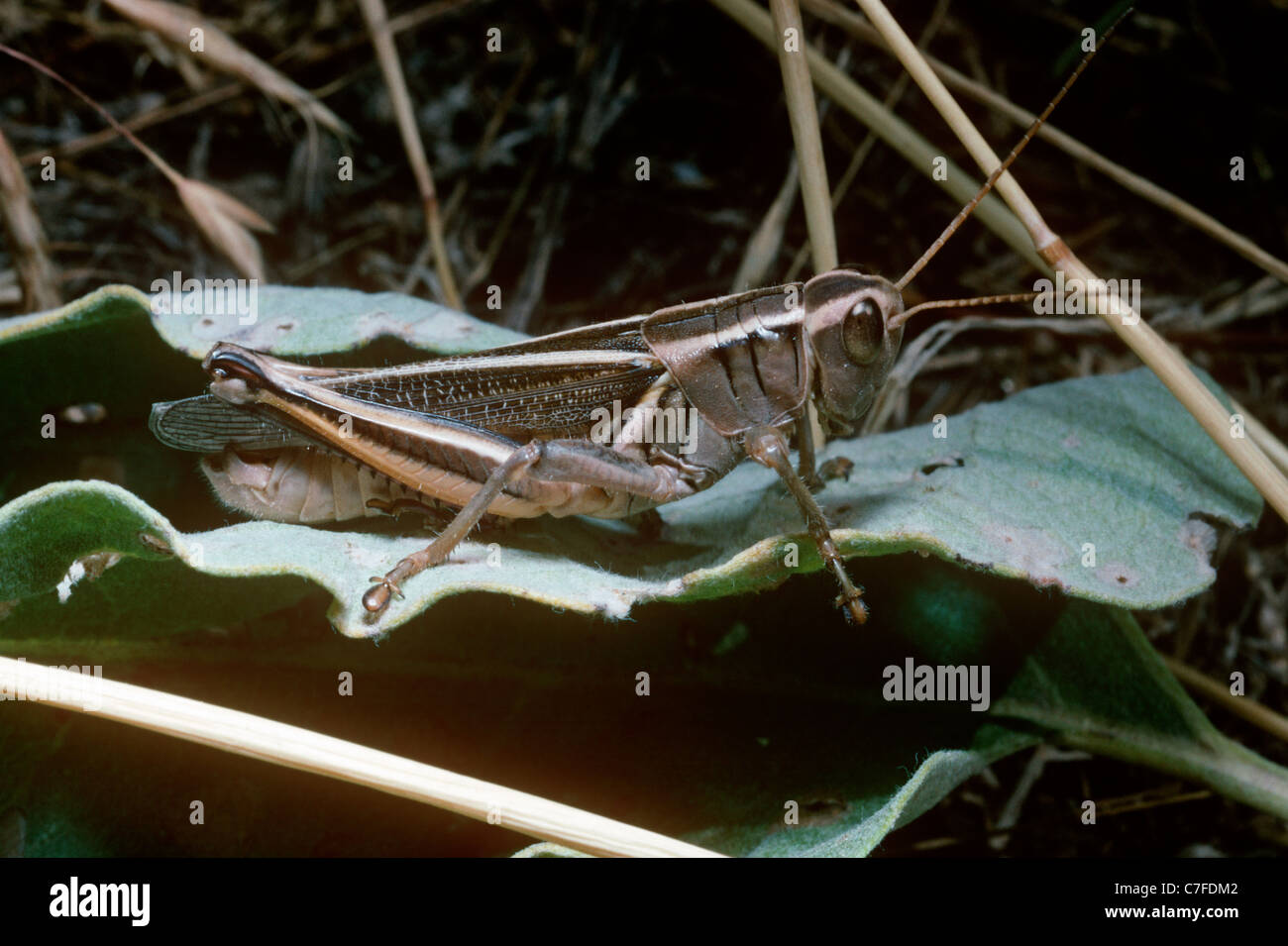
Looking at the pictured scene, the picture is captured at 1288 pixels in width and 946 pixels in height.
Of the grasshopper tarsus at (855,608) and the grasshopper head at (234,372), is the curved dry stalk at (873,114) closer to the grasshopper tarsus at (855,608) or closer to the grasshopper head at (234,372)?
the grasshopper tarsus at (855,608)

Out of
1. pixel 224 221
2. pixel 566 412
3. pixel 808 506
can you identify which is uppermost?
pixel 224 221

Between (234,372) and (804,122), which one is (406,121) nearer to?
(804,122)

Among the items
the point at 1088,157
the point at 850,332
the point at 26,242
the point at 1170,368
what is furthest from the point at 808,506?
the point at 26,242

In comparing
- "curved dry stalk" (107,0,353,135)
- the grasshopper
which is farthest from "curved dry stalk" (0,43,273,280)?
the grasshopper

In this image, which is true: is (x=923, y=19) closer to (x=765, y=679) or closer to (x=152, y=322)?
(x=765, y=679)

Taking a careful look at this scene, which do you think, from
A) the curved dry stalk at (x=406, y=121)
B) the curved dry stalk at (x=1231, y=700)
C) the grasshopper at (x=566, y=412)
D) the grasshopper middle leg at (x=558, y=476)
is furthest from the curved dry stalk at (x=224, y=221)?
the curved dry stalk at (x=1231, y=700)
